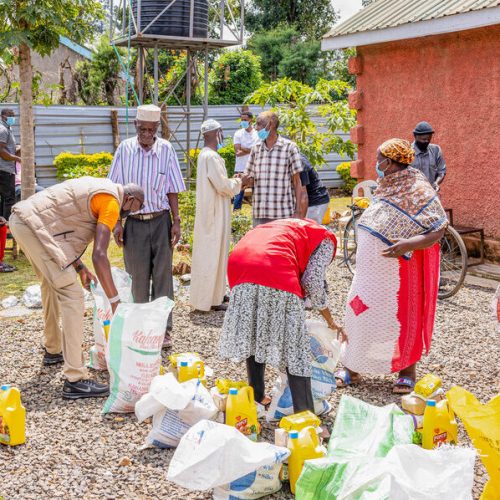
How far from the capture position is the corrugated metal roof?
917 cm

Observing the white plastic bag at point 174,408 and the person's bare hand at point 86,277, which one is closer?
the white plastic bag at point 174,408

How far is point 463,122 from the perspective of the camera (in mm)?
9711

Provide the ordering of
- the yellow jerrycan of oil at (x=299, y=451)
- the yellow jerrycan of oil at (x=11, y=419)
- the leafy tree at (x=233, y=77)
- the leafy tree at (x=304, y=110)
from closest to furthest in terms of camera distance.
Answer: the yellow jerrycan of oil at (x=299, y=451)
the yellow jerrycan of oil at (x=11, y=419)
the leafy tree at (x=304, y=110)
the leafy tree at (x=233, y=77)

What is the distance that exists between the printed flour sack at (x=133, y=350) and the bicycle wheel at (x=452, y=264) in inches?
164

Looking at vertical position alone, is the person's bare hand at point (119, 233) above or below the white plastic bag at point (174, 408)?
above

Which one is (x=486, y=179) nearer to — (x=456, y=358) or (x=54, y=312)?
(x=456, y=358)

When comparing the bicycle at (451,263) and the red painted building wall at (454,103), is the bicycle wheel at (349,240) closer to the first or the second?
the bicycle at (451,263)

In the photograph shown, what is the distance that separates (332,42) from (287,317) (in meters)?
7.85

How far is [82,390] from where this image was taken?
528 cm

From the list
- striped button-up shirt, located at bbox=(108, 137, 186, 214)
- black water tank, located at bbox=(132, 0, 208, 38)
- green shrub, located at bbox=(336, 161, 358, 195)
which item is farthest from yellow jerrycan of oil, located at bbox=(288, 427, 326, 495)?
green shrub, located at bbox=(336, 161, 358, 195)

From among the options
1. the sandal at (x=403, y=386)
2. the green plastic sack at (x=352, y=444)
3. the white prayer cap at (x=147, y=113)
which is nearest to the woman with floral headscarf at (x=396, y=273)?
the sandal at (x=403, y=386)

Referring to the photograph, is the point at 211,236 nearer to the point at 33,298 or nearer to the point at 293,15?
the point at 33,298

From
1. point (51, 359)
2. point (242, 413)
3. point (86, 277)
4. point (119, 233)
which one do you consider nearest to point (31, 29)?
point (119, 233)

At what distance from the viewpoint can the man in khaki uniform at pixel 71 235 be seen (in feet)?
16.5
